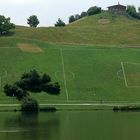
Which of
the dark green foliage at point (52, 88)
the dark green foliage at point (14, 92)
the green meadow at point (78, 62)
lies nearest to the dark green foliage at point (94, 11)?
Answer: the green meadow at point (78, 62)

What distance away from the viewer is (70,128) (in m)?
51.9

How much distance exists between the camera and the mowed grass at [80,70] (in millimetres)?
90750

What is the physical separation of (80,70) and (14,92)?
23368 millimetres

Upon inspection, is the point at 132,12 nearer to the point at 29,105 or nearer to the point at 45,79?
the point at 45,79

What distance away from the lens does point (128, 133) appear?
158ft

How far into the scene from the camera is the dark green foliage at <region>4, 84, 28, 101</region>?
8323 centimetres

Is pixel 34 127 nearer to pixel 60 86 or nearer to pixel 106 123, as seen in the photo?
pixel 106 123

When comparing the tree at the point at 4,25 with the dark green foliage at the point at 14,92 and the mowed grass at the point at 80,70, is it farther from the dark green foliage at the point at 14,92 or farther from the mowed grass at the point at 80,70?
the dark green foliage at the point at 14,92

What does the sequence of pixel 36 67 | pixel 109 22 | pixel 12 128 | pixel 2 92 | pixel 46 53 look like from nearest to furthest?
pixel 12 128 < pixel 2 92 < pixel 36 67 < pixel 46 53 < pixel 109 22

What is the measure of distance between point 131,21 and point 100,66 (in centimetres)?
7486

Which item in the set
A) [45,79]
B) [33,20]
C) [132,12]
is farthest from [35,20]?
[45,79]

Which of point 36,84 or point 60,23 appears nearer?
point 36,84

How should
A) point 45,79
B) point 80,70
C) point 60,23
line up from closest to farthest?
point 45,79 → point 80,70 → point 60,23

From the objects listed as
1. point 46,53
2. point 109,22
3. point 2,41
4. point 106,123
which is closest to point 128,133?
point 106,123
